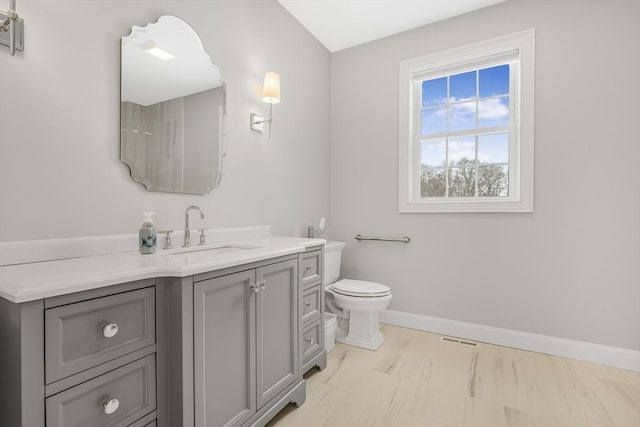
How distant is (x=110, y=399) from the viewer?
97 centimetres

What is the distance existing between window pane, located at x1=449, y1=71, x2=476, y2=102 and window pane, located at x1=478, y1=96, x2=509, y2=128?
0.13 metres

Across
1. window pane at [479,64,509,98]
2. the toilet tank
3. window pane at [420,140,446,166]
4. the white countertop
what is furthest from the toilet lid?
window pane at [479,64,509,98]

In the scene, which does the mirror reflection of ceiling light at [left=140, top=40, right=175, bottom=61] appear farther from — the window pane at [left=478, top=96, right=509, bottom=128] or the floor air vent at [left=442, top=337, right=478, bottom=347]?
the floor air vent at [left=442, top=337, right=478, bottom=347]

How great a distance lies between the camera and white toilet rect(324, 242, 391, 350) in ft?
7.89

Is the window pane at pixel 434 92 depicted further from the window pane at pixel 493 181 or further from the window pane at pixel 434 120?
the window pane at pixel 493 181

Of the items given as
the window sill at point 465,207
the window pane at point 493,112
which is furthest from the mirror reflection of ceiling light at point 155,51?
the window pane at point 493,112

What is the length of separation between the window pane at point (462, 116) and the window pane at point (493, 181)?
0.40m

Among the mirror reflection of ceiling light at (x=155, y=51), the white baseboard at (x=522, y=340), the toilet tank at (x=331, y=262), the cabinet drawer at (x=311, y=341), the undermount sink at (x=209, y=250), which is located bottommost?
the white baseboard at (x=522, y=340)

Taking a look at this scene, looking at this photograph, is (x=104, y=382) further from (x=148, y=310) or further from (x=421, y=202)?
(x=421, y=202)

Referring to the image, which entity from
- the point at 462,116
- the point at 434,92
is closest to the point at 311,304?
the point at 462,116

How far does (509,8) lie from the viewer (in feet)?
8.18

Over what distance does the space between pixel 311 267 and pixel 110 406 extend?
47.7 inches

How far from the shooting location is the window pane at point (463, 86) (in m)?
2.77

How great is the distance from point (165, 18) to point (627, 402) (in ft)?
10.8
